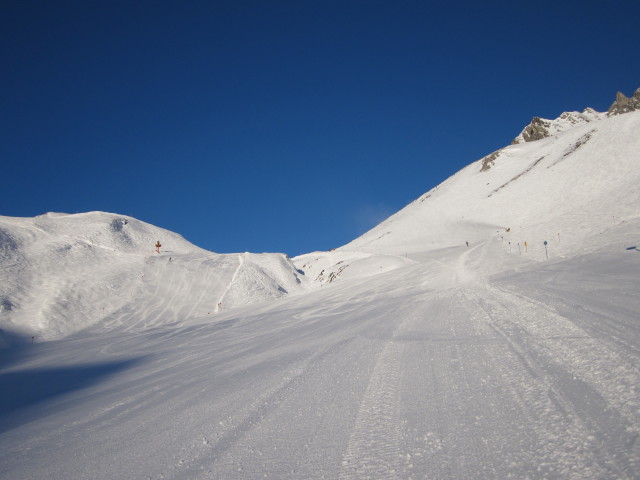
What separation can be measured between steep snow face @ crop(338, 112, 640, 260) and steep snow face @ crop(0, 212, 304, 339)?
23.6 metres

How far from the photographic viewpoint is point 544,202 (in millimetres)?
58500

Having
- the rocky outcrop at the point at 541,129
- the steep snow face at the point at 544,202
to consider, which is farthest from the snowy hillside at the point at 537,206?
the rocky outcrop at the point at 541,129

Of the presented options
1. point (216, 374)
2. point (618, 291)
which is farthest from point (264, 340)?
point (618, 291)

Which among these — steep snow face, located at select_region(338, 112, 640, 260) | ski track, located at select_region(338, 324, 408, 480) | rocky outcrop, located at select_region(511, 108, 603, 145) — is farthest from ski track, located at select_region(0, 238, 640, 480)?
rocky outcrop, located at select_region(511, 108, 603, 145)

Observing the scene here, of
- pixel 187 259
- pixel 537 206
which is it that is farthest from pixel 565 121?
pixel 187 259

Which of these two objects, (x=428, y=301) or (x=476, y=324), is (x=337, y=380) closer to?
(x=476, y=324)

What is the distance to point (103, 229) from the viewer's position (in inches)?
1503

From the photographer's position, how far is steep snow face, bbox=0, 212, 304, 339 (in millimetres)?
25172

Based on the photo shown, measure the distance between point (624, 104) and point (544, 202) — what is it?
89.9m

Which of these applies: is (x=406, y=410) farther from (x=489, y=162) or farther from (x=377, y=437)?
(x=489, y=162)

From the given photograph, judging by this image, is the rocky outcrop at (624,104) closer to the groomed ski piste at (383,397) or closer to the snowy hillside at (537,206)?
the snowy hillside at (537,206)

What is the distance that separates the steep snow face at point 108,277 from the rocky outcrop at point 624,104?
425 feet

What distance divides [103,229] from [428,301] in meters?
38.4

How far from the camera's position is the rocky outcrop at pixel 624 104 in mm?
108812
